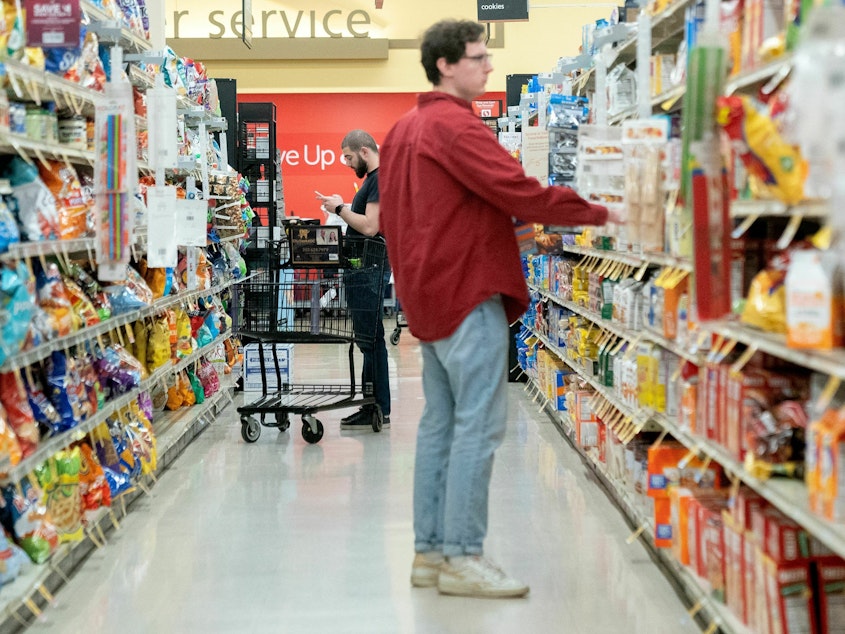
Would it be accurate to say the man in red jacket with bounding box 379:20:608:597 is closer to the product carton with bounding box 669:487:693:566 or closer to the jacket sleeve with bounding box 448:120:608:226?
the jacket sleeve with bounding box 448:120:608:226

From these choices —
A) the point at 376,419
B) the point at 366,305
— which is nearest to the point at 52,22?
the point at 366,305

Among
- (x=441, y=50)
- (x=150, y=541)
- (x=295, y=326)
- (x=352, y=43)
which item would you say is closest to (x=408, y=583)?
(x=150, y=541)

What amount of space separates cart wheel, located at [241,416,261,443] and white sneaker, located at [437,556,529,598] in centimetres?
290

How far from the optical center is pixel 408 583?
3668 mm

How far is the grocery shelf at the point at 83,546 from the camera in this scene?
A: 10.3ft

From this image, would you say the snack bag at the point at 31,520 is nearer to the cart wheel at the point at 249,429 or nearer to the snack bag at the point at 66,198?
the snack bag at the point at 66,198

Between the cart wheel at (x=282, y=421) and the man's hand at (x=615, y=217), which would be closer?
the man's hand at (x=615, y=217)

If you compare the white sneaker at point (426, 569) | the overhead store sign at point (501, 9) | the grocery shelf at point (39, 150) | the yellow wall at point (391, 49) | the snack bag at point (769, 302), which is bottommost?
the white sneaker at point (426, 569)

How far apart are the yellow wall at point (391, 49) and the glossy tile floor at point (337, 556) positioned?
11193 millimetres

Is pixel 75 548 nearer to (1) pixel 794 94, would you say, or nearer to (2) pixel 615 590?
(2) pixel 615 590

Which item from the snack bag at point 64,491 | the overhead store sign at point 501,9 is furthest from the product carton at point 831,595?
the overhead store sign at point 501,9

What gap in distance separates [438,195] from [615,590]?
1.43 meters

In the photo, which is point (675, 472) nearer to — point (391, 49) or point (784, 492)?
point (784, 492)

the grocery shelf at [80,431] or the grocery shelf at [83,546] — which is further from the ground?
the grocery shelf at [80,431]
